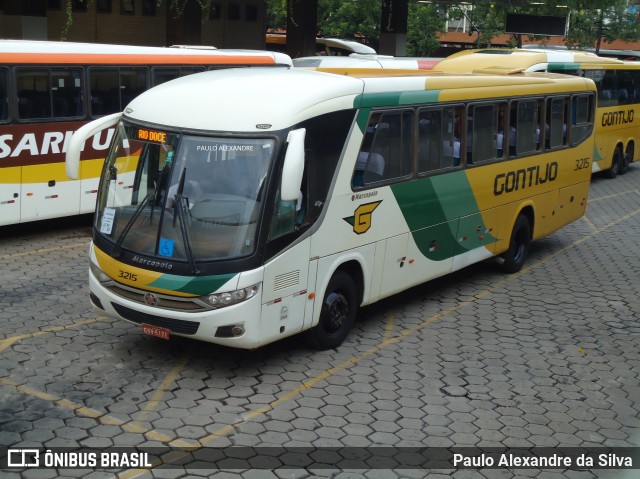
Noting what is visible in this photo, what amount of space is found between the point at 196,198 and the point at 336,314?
84.7 inches

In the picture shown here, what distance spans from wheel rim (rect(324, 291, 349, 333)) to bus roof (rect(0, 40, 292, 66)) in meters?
6.93

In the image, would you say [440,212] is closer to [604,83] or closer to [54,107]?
[54,107]

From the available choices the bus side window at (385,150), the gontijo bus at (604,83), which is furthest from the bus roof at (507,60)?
the bus side window at (385,150)

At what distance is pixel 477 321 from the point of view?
11.4m

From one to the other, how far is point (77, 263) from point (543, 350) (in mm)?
6499

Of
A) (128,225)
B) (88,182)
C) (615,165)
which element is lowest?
(615,165)

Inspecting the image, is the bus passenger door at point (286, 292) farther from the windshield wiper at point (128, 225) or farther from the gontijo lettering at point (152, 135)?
the gontijo lettering at point (152, 135)

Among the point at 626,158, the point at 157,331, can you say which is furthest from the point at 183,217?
the point at 626,158

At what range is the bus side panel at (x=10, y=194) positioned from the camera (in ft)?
45.6

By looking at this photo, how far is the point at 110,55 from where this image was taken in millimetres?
15297

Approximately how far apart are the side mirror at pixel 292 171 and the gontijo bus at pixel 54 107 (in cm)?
700

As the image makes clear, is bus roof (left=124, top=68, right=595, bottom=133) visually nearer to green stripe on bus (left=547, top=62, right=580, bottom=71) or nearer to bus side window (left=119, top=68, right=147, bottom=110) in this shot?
bus side window (left=119, top=68, right=147, bottom=110)

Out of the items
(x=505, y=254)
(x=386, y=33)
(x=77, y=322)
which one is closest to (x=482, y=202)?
(x=505, y=254)

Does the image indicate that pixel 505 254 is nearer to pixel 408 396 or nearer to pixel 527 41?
pixel 408 396
